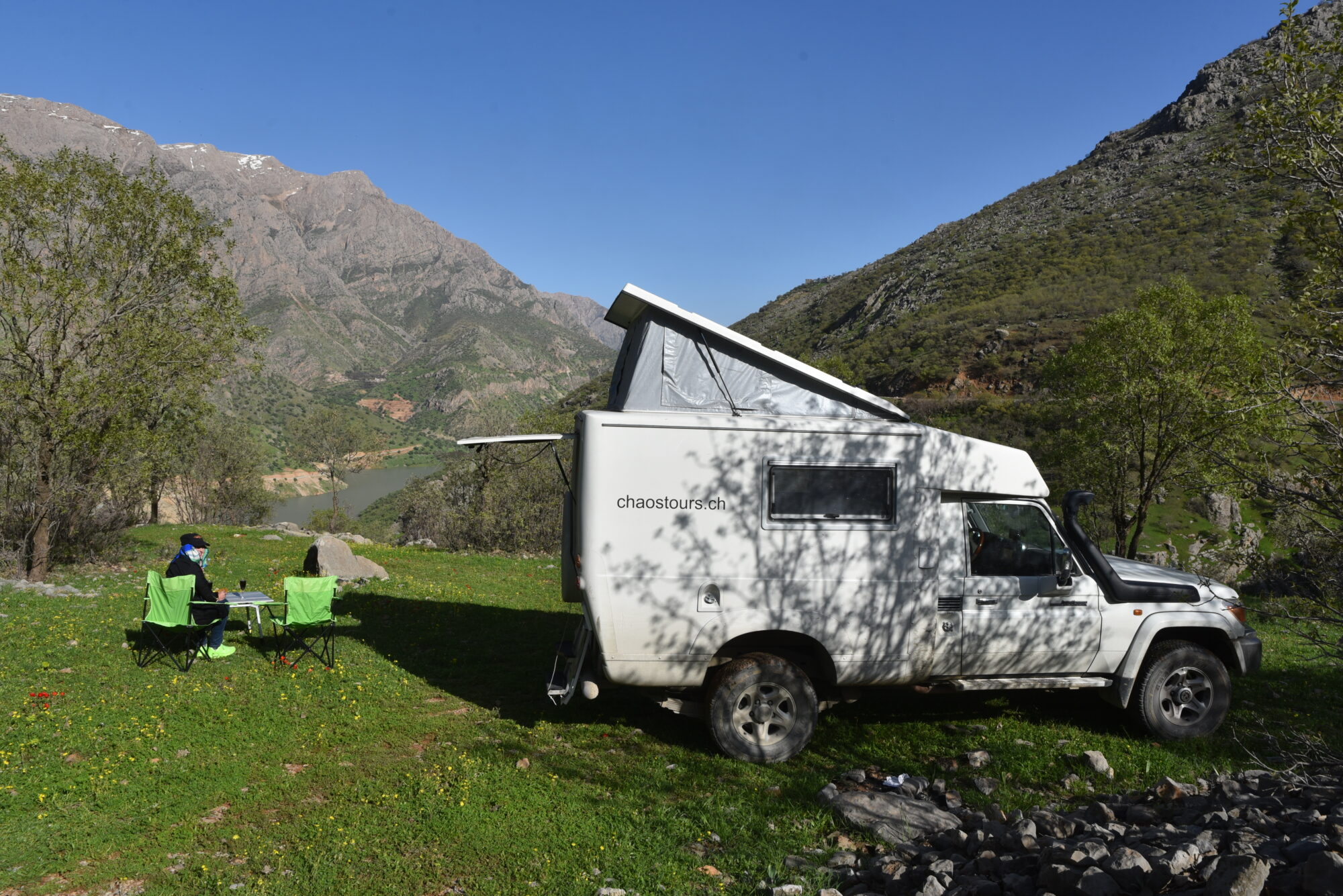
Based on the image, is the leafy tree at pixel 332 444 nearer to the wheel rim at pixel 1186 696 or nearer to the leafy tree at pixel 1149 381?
the leafy tree at pixel 1149 381

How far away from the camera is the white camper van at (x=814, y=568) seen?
21.2ft

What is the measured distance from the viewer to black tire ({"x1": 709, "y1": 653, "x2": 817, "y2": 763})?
6613mm

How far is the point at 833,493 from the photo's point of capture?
664cm

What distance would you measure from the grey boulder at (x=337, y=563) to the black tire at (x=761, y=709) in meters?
11.6

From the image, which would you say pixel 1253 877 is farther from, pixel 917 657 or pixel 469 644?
pixel 469 644

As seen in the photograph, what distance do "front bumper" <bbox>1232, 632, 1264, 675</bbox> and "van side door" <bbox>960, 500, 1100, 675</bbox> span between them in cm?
153

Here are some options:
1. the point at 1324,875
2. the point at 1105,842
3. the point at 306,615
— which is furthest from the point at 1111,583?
the point at 306,615

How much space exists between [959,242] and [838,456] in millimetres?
77716

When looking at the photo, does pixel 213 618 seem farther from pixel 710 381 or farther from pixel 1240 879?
pixel 1240 879

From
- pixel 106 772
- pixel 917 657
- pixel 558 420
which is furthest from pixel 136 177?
pixel 558 420

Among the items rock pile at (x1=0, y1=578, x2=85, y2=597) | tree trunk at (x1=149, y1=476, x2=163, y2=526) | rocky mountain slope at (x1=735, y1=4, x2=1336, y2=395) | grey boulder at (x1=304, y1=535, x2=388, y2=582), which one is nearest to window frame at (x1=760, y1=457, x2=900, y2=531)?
grey boulder at (x1=304, y1=535, x2=388, y2=582)

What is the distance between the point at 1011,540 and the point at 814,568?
2180mm

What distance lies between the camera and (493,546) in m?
34.8

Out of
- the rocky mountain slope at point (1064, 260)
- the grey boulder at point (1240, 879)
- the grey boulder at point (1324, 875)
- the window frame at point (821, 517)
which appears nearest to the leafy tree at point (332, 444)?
the rocky mountain slope at point (1064, 260)
